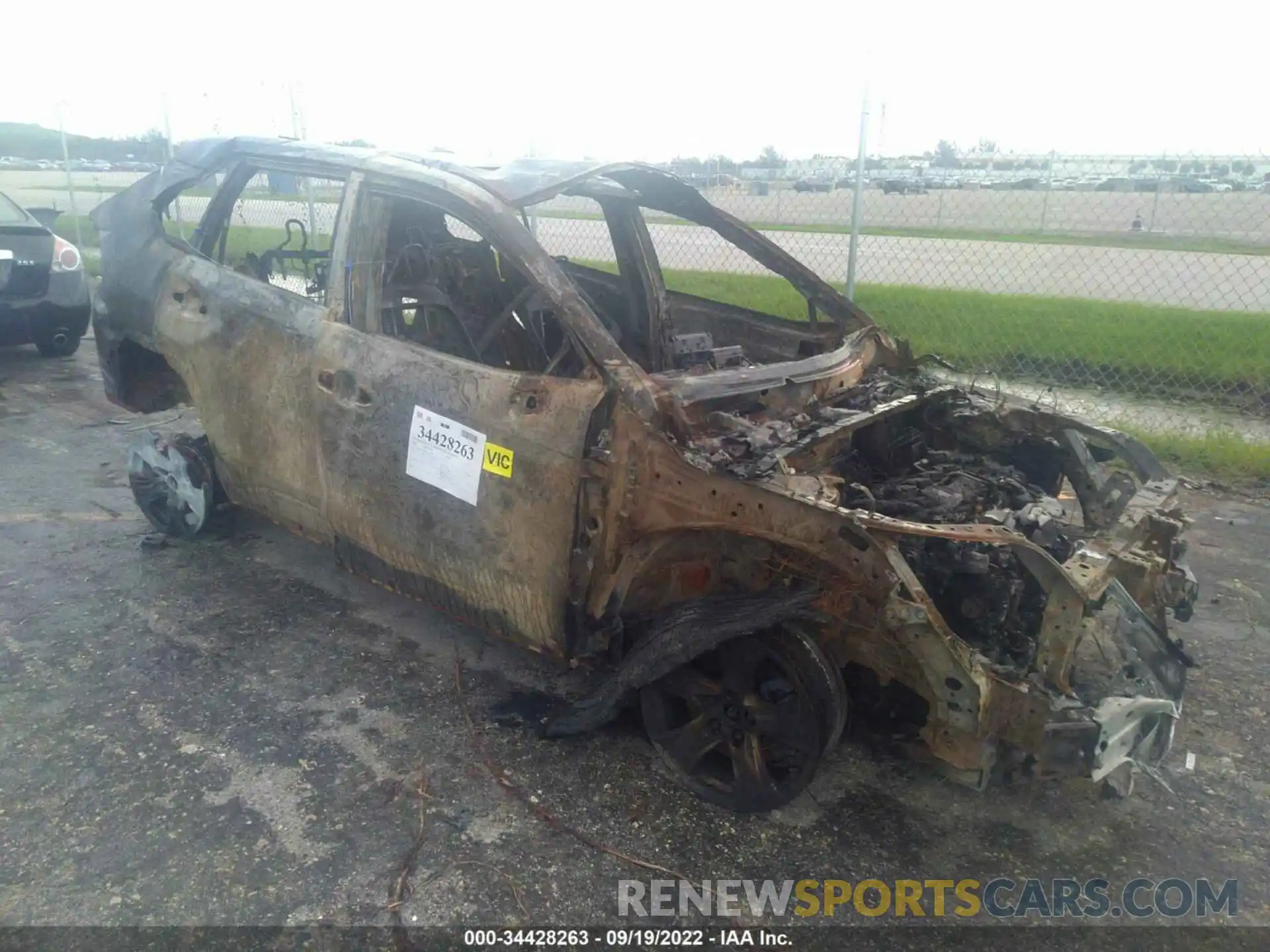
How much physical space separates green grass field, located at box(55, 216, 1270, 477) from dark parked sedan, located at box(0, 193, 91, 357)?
1.43 metres

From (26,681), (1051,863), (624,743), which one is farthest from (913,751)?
(26,681)

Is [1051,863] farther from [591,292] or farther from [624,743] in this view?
[591,292]

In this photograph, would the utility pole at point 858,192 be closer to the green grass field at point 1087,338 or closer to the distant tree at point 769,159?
the green grass field at point 1087,338

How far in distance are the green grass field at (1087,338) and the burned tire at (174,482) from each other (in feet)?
8.02

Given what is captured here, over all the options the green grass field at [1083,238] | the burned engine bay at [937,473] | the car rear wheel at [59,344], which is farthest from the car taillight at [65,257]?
the burned engine bay at [937,473]

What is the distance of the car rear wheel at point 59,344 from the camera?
27.4 ft

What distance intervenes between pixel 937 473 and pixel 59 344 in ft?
26.4

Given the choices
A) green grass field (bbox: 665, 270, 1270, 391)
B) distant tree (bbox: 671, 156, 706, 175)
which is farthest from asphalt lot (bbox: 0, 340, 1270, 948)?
distant tree (bbox: 671, 156, 706, 175)

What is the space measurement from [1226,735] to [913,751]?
4.49 ft

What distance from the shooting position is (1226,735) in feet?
11.4

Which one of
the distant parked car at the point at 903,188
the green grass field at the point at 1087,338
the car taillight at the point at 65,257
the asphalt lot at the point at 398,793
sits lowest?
the asphalt lot at the point at 398,793

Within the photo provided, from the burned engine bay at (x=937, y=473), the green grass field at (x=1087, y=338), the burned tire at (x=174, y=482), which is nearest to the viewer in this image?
the burned engine bay at (x=937, y=473)

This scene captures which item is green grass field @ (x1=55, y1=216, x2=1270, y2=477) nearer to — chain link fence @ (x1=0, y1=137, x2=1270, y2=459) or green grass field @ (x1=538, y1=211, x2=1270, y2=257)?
chain link fence @ (x1=0, y1=137, x2=1270, y2=459)

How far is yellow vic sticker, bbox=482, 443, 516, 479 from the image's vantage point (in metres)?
3.18
